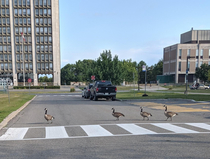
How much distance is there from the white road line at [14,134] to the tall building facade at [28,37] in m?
74.1

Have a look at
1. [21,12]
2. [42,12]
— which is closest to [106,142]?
[42,12]

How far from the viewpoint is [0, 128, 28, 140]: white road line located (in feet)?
23.4

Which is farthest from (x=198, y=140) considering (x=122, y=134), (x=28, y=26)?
(x=28, y=26)

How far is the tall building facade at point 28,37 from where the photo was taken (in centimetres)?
8106

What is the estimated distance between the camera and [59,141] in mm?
6598

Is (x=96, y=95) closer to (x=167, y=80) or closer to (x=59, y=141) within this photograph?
(x=59, y=141)

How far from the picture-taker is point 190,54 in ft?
255

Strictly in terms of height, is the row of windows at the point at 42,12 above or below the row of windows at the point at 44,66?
above

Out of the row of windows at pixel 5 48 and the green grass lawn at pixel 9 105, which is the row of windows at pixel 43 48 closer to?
the row of windows at pixel 5 48

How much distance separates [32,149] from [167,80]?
82.8 metres

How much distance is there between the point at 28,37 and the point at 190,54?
62.1 meters

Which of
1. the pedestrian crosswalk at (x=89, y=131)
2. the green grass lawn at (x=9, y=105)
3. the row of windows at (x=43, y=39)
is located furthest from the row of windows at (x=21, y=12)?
the pedestrian crosswalk at (x=89, y=131)

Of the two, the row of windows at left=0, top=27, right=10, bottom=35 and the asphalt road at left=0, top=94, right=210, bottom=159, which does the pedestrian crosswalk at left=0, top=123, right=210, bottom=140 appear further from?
the row of windows at left=0, top=27, right=10, bottom=35

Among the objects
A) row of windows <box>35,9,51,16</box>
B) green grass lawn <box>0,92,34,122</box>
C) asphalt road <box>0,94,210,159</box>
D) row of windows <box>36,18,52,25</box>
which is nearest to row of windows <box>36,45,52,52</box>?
row of windows <box>36,18,52,25</box>
